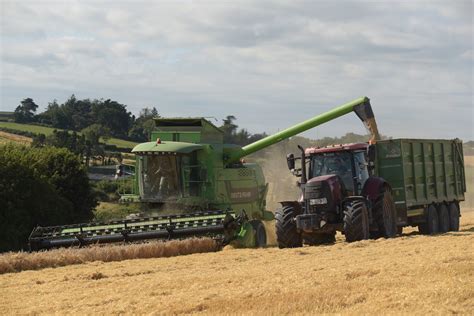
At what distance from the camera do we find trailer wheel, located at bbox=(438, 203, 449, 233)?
20.2 meters

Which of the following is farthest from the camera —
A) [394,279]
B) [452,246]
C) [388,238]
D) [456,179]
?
[456,179]

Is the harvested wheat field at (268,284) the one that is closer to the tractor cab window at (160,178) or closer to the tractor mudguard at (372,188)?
the tractor mudguard at (372,188)

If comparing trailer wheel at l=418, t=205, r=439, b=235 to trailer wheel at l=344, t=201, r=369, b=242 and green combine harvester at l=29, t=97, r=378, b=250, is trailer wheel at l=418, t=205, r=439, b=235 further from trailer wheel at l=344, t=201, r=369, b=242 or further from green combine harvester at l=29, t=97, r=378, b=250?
trailer wheel at l=344, t=201, r=369, b=242

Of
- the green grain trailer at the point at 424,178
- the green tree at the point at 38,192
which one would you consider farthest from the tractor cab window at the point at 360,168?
the green tree at the point at 38,192

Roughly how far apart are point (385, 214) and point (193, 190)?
5335 mm

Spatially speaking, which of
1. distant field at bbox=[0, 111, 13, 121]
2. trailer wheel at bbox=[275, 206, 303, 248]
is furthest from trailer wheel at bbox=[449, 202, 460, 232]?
distant field at bbox=[0, 111, 13, 121]

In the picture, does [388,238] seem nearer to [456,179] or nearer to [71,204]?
[456,179]

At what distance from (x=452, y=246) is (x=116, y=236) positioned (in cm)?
705

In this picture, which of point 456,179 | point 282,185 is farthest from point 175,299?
point 282,185

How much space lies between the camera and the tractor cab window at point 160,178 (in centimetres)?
1983

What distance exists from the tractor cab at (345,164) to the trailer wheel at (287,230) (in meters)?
0.96

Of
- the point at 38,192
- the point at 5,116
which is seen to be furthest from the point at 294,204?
the point at 5,116

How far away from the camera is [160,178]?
19891 millimetres

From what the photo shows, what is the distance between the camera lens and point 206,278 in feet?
34.7
